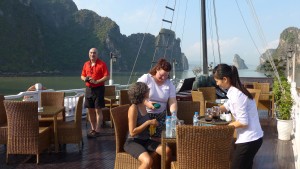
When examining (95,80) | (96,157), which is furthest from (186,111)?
(95,80)

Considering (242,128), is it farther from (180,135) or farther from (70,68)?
(70,68)

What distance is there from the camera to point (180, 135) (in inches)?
88.4

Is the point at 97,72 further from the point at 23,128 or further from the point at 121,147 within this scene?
the point at 121,147

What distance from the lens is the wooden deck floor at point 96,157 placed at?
4020 mm

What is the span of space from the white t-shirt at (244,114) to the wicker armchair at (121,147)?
0.90m

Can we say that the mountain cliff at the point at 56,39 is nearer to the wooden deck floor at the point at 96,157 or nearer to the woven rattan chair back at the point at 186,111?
the wooden deck floor at the point at 96,157

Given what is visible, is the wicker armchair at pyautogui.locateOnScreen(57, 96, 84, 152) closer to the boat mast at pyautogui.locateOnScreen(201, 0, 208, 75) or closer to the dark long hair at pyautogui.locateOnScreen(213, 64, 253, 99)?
the dark long hair at pyautogui.locateOnScreen(213, 64, 253, 99)

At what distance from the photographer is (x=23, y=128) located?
3.91 m

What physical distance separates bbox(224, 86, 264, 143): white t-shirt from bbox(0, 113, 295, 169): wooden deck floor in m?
1.84

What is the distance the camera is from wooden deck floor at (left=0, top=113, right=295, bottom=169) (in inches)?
158

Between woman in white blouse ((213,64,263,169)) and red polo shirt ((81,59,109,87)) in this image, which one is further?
red polo shirt ((81,59,109,87))

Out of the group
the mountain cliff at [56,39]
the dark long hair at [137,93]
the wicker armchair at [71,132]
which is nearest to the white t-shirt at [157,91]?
the dark long hair at [137,93]

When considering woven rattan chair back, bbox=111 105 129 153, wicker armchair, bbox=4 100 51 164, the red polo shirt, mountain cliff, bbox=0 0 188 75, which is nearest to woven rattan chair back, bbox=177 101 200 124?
woven rattan chair back, bbox=111 105 129 153

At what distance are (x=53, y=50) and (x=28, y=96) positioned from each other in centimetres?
9030
